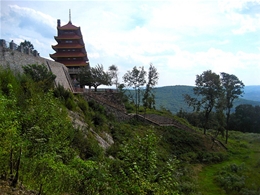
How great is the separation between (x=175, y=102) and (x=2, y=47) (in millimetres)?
87909

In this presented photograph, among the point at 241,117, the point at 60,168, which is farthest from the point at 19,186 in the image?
the point at 241,117

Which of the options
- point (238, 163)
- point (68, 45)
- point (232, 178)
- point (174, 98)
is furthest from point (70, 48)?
point (174, 98)

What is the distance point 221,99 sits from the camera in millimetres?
24906

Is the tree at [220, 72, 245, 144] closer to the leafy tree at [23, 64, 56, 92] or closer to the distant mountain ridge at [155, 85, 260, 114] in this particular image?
the leafy tree at [23, 64, 56, 92]

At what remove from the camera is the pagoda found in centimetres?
2739

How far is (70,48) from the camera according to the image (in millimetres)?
27734

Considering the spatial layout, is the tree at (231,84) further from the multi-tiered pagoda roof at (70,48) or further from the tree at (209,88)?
the multi-tiered pagoda roof at (70,48)

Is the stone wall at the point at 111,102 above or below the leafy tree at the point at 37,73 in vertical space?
below

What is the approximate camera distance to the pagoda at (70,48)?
27.4 meters

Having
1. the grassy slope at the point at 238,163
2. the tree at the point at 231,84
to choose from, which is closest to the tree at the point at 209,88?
the tree at the point at 231,84

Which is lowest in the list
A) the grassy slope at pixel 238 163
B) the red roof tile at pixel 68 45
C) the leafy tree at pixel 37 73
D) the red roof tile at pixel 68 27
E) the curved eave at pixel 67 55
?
the grassy slope at pixel 238 163

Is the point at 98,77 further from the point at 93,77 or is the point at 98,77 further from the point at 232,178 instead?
the point at 232,178

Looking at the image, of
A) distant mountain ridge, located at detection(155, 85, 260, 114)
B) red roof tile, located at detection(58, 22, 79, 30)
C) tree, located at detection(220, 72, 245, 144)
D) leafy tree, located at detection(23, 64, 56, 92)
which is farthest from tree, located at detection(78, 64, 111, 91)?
distant mountain ridge, located at detection(155, 85, 260, 114)

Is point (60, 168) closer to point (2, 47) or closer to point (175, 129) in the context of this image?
point (2, 47)
